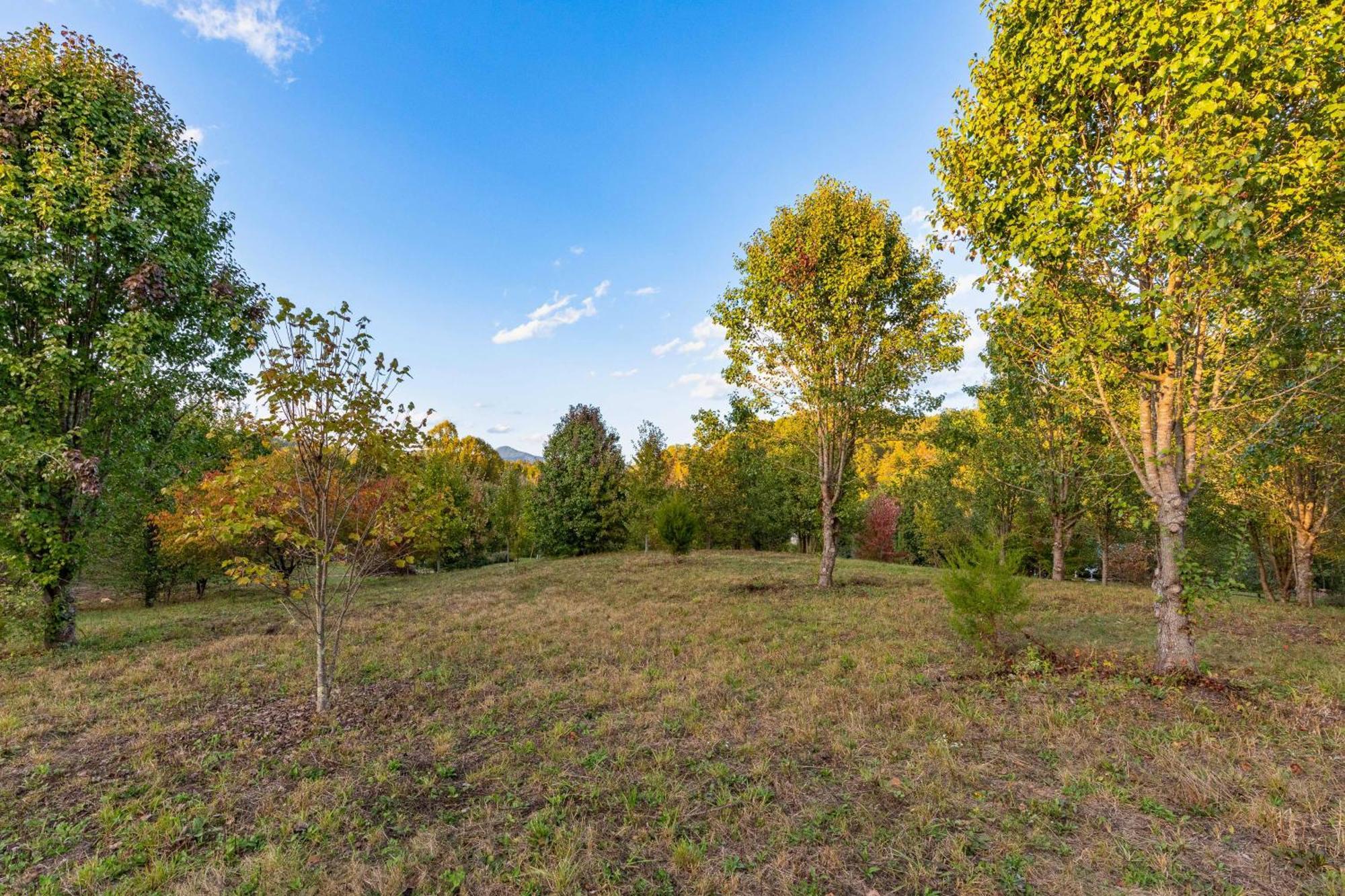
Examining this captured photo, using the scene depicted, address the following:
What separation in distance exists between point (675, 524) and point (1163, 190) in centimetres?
1737

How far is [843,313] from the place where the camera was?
42.3 ft

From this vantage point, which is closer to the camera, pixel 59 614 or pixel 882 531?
pixel 59 614

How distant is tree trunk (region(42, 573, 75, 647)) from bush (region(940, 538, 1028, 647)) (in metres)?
16.3

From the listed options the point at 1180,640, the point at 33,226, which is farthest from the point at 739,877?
the point at 33,226

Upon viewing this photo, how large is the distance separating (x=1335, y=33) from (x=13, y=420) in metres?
17.9

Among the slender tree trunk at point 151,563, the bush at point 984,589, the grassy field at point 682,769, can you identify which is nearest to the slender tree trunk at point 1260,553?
the grassy field at point 682,769

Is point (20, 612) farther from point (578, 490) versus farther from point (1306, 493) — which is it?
point (1306, 493)

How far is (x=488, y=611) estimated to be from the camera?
12.7 meters

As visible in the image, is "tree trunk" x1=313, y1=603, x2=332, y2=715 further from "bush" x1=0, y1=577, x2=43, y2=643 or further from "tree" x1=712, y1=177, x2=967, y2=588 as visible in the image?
"tree" x1=712, y1=177, x2=967, y2=588

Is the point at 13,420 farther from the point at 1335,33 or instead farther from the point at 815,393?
the point at 1335,33

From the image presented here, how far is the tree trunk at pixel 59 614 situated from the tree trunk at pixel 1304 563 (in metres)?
31.5

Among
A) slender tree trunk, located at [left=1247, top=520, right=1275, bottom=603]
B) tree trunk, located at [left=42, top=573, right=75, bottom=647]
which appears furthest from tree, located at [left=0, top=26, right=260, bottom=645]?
slender tree trunk, located at [left=1247, top=520, right=1275, bottom=603]

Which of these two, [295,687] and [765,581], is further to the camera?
[765,581]

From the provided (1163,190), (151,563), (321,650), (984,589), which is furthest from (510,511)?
(1163,190)
